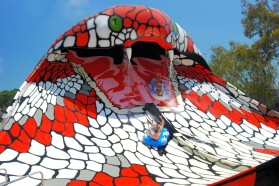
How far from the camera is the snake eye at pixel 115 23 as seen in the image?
503cm

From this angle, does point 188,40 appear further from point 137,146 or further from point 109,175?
point 109,175

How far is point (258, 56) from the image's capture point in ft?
39.0

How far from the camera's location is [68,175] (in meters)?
3.54

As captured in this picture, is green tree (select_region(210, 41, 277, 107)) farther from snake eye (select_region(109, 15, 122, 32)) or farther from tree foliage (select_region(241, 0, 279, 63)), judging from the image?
snake eye (select_region(109, 15, 122, 32))

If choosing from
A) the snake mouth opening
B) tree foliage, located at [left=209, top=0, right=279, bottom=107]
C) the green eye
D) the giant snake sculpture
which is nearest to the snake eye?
the giant snake sculpture

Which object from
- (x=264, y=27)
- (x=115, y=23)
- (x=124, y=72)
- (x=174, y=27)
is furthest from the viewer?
(x=264, y=27)

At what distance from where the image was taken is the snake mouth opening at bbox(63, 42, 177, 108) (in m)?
5.47

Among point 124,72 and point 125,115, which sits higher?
point 124,72

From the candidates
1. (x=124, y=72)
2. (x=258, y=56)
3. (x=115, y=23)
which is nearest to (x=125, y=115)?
(x=124, y=72)

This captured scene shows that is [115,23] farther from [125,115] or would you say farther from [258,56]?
[258,56]

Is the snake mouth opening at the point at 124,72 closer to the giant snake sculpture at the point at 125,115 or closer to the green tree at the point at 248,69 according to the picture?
the giant snake sculpture at the point at 125,115

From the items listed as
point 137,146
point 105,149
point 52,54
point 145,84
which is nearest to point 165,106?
point 145,84

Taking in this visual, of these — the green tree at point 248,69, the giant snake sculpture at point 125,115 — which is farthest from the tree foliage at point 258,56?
the giant snake sculpture at point 125,115

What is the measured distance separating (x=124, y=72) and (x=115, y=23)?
1.06 m
